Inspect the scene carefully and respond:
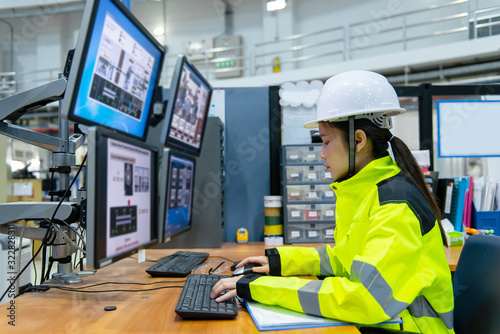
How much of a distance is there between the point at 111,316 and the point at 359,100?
36.4 inches

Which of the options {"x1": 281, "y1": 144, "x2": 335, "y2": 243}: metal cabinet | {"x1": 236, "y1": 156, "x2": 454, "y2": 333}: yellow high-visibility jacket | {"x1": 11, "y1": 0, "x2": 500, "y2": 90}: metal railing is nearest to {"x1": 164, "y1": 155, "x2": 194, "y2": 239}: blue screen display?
{"x1": 236, "y1": 156, "x2": 454, "y2": 333}: yellow high-visibility jacket

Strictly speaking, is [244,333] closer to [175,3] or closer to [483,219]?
[483,219]

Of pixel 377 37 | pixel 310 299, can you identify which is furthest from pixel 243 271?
pixel 377 37

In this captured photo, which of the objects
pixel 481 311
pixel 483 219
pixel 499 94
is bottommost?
pixel 481 311

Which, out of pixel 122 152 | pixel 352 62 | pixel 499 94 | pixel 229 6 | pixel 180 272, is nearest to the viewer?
pixel 122 152

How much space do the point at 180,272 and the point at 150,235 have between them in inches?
8.5

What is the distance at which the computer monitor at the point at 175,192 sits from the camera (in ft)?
4.25

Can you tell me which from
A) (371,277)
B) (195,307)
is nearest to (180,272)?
(195,307)

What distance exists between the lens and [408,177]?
107 cm

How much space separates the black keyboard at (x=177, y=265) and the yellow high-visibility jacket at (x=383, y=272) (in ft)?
1.52

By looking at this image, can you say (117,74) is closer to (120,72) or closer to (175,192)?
(120,72)

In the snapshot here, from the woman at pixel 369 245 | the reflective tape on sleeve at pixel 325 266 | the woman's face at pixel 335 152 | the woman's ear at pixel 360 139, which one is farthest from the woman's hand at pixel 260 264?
the woman's ear at pixel 360 139

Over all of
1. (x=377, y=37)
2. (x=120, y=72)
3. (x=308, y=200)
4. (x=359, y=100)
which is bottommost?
(x=308, y=200)

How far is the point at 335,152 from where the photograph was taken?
1141 mm
